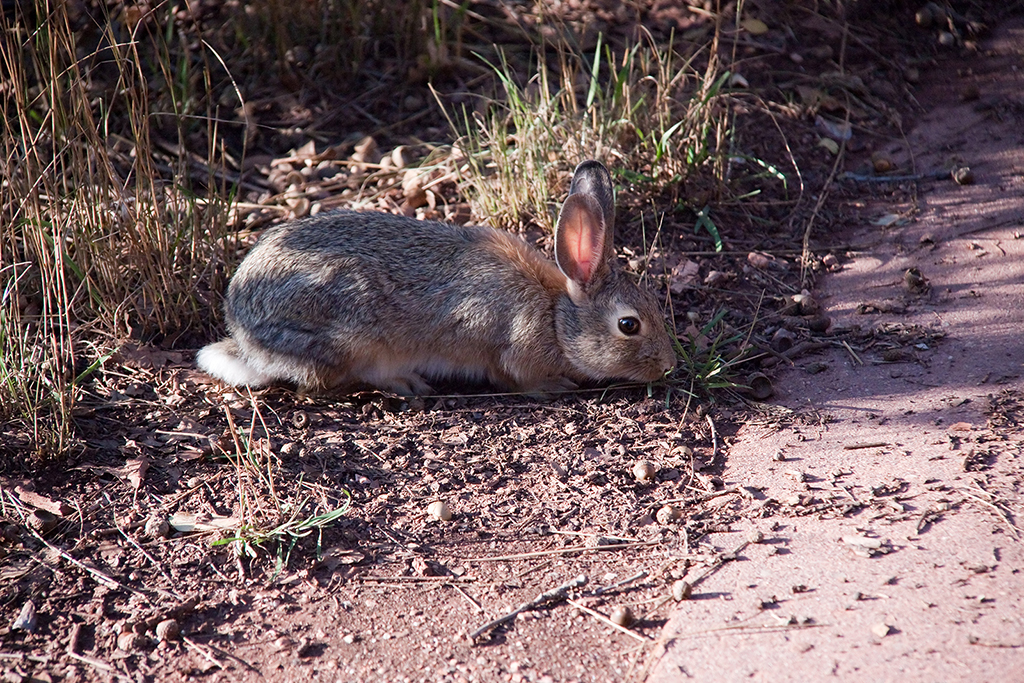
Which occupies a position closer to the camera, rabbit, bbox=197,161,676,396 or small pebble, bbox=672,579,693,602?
small pebble, bbox=672,579,693,602

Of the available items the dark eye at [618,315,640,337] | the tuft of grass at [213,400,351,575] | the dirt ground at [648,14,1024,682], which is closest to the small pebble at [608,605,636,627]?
the dirt ground at [648,14,1024,682]

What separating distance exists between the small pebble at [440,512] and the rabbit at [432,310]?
1109 mm

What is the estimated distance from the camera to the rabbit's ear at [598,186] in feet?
15.5

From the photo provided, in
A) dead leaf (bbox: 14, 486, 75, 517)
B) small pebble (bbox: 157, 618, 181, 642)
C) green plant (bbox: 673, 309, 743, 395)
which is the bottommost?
small pebble (bbox: 157, 618, 181, 642)

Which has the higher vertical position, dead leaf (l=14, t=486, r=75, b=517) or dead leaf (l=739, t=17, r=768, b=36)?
dead leaf (l=739, t=17, r=768, b=36)

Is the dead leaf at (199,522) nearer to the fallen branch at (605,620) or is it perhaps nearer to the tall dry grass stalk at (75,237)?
the tall dry grass stalk at (75,237)

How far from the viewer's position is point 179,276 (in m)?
5.26

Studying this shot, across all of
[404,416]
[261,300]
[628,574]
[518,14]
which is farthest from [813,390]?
[518,14]

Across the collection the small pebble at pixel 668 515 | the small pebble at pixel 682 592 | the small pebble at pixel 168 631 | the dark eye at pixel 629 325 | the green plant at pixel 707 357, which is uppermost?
the dark eye at pixel 629 325

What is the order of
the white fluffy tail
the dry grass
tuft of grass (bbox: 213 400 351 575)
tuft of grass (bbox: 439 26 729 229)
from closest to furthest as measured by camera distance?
tuft of grass (bbox: 213 400 351 575) < the dry grass < the white fluffy tail < tuft of grass (bbox: 439 26 729 229)

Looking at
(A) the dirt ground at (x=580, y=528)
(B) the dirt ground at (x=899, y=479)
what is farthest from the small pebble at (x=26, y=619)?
(B) the dirt ground at (x=899, y=479)

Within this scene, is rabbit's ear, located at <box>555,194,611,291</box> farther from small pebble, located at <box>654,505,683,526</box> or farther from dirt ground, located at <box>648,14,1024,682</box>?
small pebble, located at <box>654,505,683,526</box>

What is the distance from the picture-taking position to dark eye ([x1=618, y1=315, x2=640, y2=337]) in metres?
4.75

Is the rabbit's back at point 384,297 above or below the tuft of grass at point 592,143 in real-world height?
below
